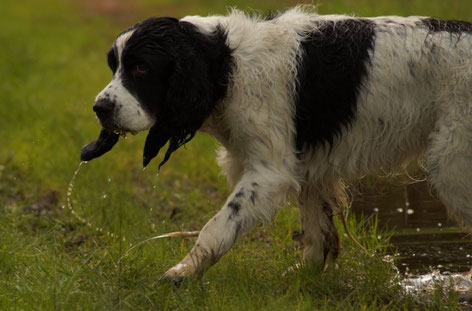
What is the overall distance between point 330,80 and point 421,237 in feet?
5.64

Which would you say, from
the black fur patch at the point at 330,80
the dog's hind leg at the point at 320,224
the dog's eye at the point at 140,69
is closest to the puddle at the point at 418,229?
the dog's hind leg at the point at 320,224

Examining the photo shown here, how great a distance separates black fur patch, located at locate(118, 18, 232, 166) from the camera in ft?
14.6

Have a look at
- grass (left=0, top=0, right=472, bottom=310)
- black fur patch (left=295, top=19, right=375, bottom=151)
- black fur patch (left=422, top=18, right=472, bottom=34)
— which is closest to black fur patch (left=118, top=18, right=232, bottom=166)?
black fur patch (left=295, top=19, right=375, bottom=151)

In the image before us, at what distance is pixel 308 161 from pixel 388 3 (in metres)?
6.47

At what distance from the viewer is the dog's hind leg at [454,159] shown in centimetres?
437

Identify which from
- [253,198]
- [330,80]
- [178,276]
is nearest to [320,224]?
[253,198]

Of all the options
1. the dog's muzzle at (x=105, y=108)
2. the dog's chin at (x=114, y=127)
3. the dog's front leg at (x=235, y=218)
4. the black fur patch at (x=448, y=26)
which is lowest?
the dog's front leg at (x=235, y=218)

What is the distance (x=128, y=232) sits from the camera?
5613 mm

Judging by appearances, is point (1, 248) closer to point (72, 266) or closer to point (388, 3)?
point (72, 266)

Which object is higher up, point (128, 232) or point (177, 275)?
point (177, 275)

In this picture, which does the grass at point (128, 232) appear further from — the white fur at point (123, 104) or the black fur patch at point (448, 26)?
the black fur patch at point (448, 26)

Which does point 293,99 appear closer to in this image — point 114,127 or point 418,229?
point 114,127

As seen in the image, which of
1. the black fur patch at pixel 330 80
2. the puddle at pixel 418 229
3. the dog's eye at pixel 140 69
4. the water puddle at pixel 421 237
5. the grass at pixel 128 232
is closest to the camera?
the grass at pixel 128 232

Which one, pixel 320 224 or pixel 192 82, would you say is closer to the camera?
pixel 192 82
